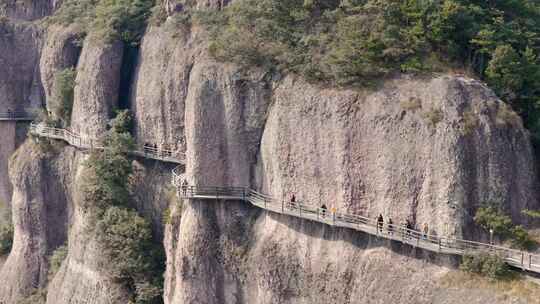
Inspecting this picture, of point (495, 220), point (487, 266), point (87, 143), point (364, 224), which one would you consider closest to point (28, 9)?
point (87, 143)

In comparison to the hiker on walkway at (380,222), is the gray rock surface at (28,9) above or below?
above

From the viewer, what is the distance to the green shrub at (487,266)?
3002cm

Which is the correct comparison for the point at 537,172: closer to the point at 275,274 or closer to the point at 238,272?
the point at 275,274

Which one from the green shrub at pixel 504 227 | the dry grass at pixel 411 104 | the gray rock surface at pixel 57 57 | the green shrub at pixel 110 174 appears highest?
the gray rock surface at pixel 57 57

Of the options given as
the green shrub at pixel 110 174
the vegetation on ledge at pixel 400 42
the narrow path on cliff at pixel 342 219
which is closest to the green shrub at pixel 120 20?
the green shrub at pixel 110 174

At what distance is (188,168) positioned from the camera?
40719mm

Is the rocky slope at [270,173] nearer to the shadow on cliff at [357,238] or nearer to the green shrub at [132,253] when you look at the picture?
the shadow on cliff at [357,238]

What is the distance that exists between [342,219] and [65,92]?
26493mm

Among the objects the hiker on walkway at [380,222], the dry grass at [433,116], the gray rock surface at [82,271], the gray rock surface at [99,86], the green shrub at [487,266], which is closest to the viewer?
the green shrub at [487,266]

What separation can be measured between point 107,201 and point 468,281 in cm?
2463

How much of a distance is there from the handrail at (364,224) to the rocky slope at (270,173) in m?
0.53

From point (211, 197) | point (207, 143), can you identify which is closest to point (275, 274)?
point (211, 197)

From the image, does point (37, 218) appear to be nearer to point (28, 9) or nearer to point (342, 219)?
point (28, 9)

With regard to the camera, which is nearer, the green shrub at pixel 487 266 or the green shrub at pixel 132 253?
the green shrub at pixel 487 266
